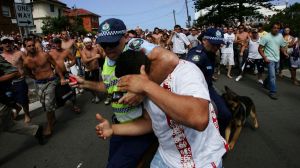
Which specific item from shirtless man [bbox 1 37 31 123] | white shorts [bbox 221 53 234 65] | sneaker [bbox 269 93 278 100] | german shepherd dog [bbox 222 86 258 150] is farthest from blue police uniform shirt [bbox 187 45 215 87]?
white shorts [bbox 221 53 234 65]

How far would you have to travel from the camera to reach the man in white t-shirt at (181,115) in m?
1.42

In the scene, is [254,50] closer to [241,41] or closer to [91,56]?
[241,41]

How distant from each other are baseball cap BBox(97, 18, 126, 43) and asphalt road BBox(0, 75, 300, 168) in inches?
105

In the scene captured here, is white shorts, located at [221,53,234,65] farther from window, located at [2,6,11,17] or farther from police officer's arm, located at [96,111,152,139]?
window, located at [2,6,11,17]

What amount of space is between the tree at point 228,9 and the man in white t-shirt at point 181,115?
3952 cm

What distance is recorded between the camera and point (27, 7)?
8109 millimetres

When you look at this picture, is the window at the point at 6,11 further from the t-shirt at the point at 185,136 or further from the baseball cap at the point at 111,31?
the t-shirt at the point at 185,136

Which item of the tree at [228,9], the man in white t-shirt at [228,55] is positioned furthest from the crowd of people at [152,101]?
the tree at [228,9]

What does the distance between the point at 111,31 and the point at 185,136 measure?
3.41 ft

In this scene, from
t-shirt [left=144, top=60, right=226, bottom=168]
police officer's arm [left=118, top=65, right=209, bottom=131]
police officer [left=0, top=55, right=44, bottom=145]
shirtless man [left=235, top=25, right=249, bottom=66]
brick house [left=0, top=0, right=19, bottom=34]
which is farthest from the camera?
brick house [left=0, top=0, right=19, bottom=34]

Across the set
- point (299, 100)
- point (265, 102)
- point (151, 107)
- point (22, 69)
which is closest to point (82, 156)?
point (22, 69)

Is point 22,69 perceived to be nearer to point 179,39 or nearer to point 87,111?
point 87,111

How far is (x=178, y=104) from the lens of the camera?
4.60ft

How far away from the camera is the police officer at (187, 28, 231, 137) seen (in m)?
3.92
